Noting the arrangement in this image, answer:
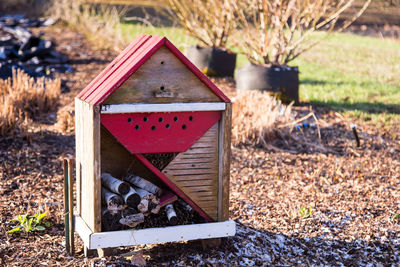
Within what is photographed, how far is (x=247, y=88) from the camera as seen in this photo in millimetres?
7867

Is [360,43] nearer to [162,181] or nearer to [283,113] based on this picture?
[283,113]

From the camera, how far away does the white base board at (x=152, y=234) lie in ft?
9.95

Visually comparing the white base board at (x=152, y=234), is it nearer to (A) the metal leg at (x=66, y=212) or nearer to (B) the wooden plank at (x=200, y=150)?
(A) the metal leg at (x=66, y=212)

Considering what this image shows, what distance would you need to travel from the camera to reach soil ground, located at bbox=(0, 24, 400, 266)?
3381mm

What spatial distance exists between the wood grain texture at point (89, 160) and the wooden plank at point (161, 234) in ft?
0.26

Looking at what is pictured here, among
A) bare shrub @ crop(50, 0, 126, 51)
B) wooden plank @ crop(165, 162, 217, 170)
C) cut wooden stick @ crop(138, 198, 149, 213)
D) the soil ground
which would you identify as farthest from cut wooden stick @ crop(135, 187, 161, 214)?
bare shrub @ crop(50, 0, 126, 51)

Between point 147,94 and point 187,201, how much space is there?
734 millimetres

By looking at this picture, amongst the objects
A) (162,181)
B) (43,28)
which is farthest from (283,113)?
(43,28)

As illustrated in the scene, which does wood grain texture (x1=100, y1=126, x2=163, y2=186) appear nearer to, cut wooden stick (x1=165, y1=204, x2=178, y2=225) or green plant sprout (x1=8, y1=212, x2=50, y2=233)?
cut wooden stick (x1=165, y1=204, x2=178, y2=225)

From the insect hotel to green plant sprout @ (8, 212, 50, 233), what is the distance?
41 centimetres

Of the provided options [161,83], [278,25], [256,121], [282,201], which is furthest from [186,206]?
[278,25]

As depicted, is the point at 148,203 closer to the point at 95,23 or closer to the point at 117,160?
the point at 117,160

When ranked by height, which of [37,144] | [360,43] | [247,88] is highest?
[360,43]

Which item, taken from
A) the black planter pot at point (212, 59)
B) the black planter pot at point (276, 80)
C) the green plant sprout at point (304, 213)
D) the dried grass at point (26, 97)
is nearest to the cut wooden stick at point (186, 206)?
the green plant sprout at point (304, 213)
